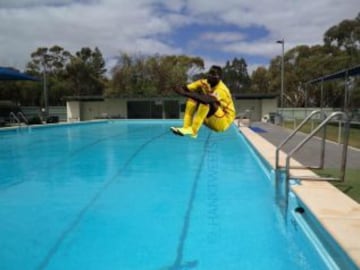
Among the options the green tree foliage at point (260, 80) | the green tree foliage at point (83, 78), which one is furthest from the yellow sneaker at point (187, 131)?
the green tree foliage at point (260, 80)

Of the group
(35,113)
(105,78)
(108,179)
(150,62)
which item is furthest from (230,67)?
(108,179)

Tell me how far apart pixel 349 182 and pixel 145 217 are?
10.4 feet

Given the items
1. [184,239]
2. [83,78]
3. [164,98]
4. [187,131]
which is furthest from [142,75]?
[187,131]

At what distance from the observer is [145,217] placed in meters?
5.65

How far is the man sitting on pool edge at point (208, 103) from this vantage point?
2.90m

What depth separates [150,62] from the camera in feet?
123

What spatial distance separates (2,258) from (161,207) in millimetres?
2529

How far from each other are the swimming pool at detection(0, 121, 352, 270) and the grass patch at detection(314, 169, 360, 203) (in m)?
0.93

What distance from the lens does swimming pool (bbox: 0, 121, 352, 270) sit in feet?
14.1

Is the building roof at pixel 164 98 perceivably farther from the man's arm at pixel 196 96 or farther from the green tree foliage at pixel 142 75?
the man's arm at pixel 196 96

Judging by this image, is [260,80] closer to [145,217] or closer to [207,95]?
[145,217]

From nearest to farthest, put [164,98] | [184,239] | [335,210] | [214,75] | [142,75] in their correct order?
[214,75] → [335,210] → [184,239] → [164,98] → [142,75]

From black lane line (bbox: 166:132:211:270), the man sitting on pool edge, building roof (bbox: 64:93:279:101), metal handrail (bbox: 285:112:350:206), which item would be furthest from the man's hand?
building roof (bbox: 64:93:279:101)

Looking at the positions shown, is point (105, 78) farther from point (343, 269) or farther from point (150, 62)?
point (343, 269)
